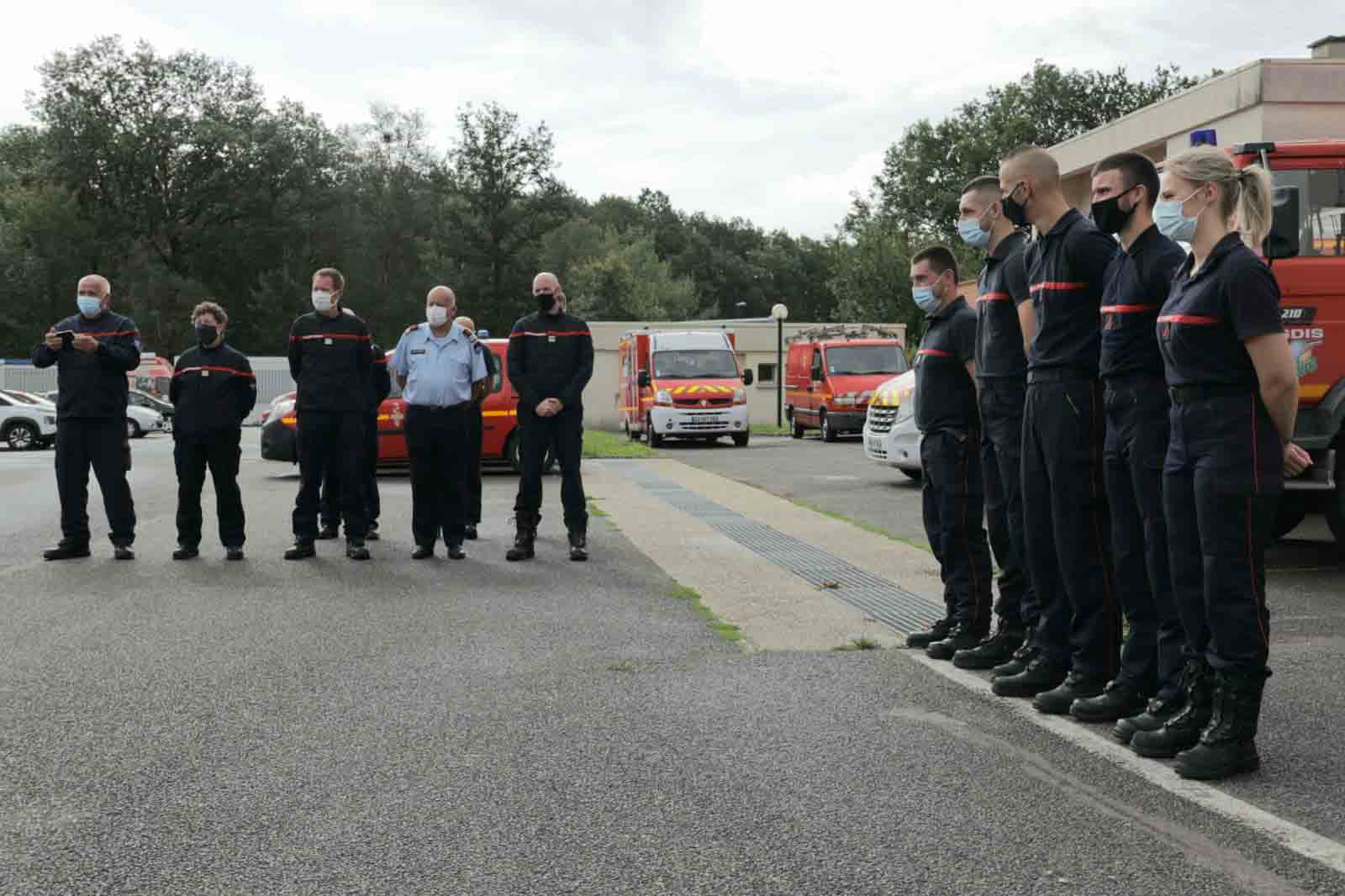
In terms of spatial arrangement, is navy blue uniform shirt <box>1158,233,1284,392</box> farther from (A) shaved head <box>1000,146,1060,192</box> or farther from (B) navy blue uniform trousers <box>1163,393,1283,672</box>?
(A) shaved head <box>1000,146,1060,192</box>

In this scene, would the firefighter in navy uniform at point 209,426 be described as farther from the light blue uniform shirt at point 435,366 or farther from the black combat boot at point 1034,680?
the black combat boot at point 1034,680

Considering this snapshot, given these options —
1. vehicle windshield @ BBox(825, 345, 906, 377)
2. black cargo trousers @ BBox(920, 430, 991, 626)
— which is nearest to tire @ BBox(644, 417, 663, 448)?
vehicle windshield @ BBox(825, 345, 906, 377)

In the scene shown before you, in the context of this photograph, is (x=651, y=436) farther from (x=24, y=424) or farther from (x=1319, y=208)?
(x=1319, y=208)

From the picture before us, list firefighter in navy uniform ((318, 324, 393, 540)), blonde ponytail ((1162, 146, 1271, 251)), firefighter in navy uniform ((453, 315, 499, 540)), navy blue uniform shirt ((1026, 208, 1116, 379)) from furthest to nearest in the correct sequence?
1. firefighter in navy uniform ((453, 315, 499, 540))
2. firefighter in navy uniform ((318, 324, 393, 540))
3. navy blue uniform shirt ((1026, 208, 1116, 379))
4. blonde ponytail ((1162, 146, 1271, 251))

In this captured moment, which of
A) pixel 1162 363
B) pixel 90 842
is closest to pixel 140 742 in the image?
pixel 90 842

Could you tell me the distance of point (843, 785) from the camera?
4.43 metres

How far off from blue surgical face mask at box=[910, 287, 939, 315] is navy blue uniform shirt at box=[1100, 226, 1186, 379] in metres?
1.68

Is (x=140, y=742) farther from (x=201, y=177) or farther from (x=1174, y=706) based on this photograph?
(x=201, y=177)

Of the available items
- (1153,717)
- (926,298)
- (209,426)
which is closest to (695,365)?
(209,426)

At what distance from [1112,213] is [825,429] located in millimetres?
24503

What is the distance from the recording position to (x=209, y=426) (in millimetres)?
10180

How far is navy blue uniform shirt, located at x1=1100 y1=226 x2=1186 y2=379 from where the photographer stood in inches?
196

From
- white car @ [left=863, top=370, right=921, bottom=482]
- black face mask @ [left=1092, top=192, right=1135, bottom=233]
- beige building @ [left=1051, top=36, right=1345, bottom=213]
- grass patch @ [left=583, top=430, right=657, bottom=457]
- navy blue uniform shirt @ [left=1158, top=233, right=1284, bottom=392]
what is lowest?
grass patch @ [left=583, top=430, right=657, bottom=457]

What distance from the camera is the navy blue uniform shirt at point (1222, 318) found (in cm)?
448
